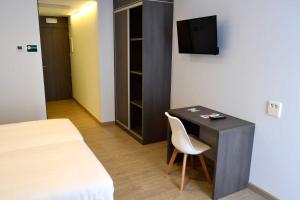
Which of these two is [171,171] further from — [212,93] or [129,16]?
[129,16]

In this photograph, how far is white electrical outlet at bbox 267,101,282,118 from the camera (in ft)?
6.97

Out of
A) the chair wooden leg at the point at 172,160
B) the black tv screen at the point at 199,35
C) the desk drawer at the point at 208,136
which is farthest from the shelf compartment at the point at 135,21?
the chair wooden leg at the point at 172,160

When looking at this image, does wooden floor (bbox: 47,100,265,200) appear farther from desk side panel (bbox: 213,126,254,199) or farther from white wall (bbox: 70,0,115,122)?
white wall (bbox: 70,0,115,122)

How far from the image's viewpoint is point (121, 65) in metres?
4.04

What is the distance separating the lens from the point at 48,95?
6.44 metres

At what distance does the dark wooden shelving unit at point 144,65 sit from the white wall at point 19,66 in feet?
4.29

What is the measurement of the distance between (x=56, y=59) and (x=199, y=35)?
486 centimetres

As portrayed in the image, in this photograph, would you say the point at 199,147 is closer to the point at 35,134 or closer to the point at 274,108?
the point at 274,108

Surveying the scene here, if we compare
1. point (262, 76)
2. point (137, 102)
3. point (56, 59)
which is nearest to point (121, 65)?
point (137, 102)

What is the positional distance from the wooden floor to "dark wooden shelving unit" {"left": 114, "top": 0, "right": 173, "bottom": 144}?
254 mm

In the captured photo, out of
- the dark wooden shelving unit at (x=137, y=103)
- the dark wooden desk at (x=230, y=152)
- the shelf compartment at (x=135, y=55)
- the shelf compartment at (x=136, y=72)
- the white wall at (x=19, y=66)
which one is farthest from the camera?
the shelf compartment at (x=135, y=55)

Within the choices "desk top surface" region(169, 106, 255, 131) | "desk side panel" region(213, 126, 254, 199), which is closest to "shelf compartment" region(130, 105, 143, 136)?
"desk top surface" region(169, 106, 255, 131)

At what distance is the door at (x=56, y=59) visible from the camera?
20.2ft

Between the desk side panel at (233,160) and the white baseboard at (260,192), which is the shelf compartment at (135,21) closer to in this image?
the desk side panel at (233,160)
